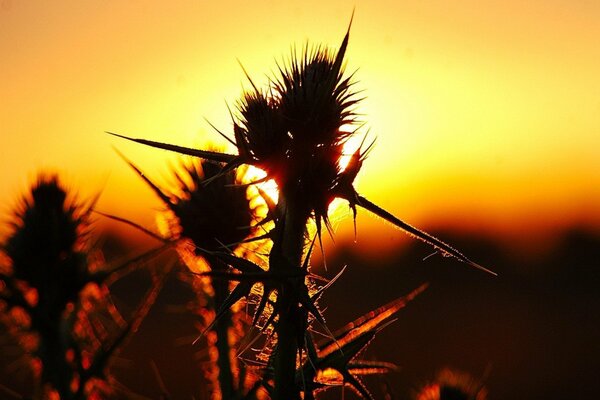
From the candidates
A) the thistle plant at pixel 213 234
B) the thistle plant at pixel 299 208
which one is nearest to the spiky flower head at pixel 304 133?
the thistle plant at pixel 299 208

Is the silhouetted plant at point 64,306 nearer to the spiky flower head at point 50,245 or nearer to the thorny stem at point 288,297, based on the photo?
the spiky flower head at point 50,245

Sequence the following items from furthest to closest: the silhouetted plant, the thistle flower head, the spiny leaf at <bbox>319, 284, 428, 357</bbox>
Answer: the thistle flower head < the silhouetted plant < the spiny leaf at <bbox>319, 284, 428, 357</bbox>

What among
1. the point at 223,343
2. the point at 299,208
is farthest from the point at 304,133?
the point at 223,343

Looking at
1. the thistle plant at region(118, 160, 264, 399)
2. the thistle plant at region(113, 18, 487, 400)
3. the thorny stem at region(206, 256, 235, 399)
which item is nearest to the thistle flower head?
the thistle plant at region(118, 160, 264, 399)

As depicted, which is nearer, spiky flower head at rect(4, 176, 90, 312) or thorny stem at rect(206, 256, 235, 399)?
A: thorny stem at rect(206, 256, 235, 399)

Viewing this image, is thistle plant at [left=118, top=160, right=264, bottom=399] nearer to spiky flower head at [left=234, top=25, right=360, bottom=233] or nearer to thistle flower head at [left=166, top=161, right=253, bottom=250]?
thistle flower head at [left=166, top=161, right=253, bottom=250]

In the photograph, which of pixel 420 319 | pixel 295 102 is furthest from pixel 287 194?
pixel 420 319

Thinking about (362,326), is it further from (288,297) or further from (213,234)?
(213,234)
